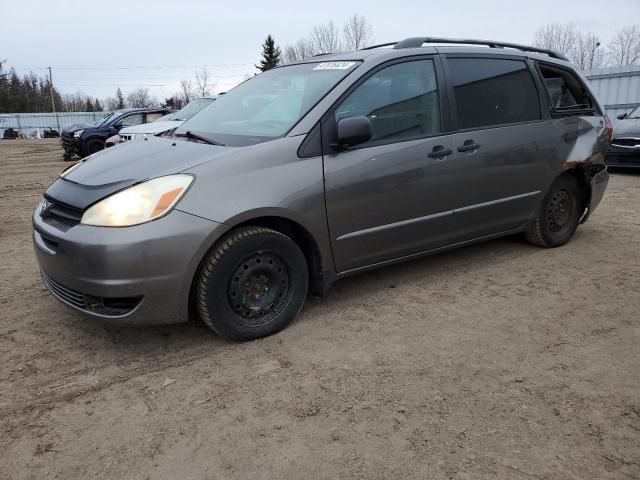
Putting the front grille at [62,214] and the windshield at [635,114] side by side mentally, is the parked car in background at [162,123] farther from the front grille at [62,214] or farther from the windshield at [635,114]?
the windshield at [635,114]

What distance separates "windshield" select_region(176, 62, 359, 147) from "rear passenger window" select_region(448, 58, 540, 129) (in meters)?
0.98

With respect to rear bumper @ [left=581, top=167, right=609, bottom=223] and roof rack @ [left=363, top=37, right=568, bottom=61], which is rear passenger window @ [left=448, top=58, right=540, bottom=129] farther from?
rear bumper @ [left=581, top=167, right=609, bottom=223]

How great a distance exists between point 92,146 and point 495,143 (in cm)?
1422

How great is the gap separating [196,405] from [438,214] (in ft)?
7.46

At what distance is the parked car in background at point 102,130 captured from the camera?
1553 centimetres

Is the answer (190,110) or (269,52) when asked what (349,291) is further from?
(269,52)

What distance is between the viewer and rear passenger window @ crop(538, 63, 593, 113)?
188 inches

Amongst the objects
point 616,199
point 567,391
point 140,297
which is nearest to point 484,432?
point 567,391

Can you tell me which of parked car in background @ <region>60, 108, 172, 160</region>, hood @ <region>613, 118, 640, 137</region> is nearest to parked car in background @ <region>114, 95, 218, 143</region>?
parked car in background @ <region>60, 108, 172, 160</region>

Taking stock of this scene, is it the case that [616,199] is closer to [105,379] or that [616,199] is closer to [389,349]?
[389,349]

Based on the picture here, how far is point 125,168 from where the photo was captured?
10.6ft

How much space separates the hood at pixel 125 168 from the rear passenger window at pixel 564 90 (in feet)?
10.3

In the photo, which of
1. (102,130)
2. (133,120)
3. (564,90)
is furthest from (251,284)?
(102,130)

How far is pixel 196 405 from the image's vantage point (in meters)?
2.65
